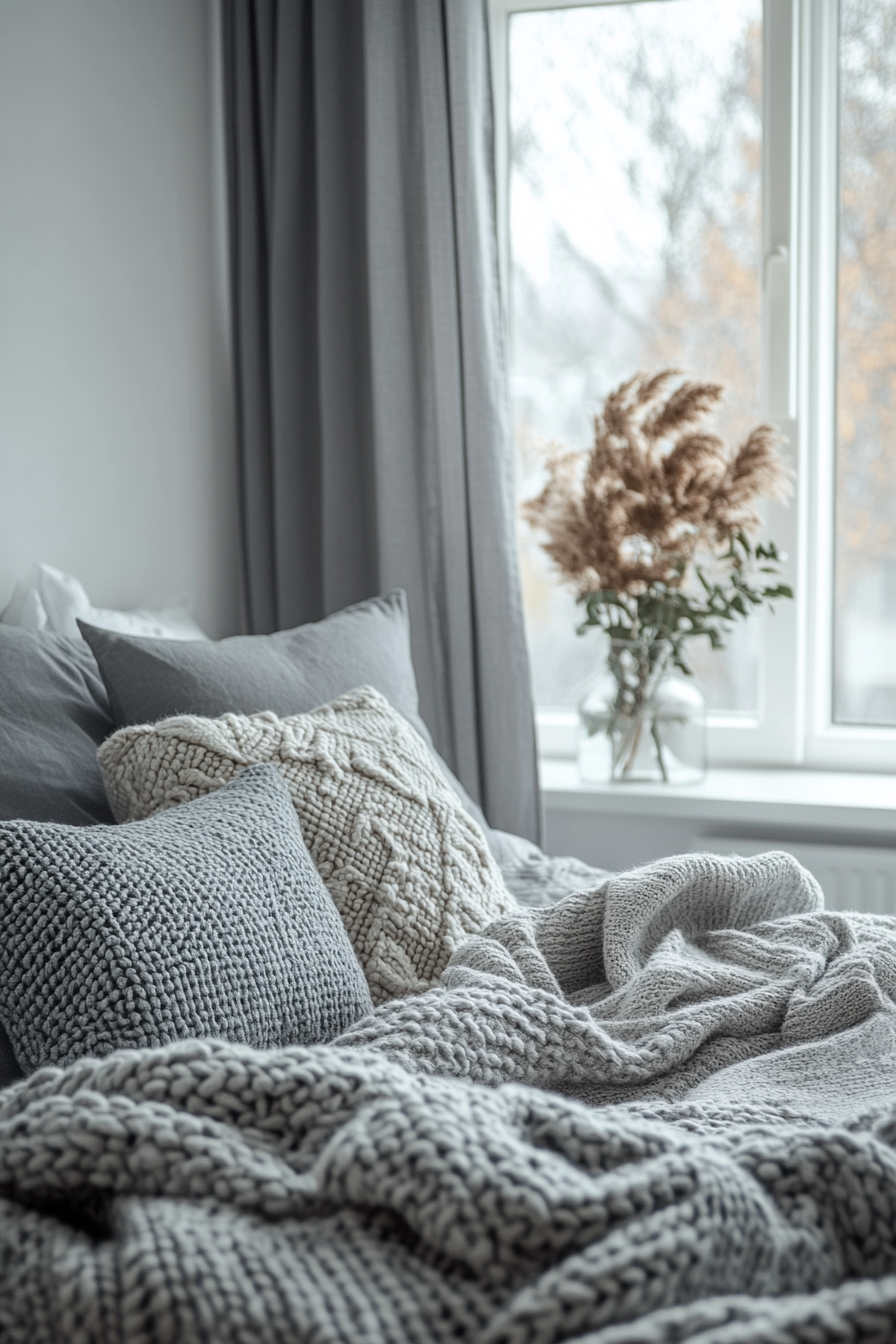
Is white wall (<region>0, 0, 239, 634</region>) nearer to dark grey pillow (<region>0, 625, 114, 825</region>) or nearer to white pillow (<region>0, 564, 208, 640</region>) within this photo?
white pillow (<region>0, 564, 208, 640</region>)

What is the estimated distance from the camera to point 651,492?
233 cm

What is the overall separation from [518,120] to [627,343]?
544 millimetres

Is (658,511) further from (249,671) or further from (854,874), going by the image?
(249,671)

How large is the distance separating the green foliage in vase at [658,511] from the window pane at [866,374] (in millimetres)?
242

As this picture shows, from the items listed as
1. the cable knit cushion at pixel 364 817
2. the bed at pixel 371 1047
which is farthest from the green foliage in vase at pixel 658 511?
the cable knit cushion at pixel 364 817

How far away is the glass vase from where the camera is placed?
2439 mm

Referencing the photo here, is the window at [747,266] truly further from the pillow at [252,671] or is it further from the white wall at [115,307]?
the pillow at [252,671]

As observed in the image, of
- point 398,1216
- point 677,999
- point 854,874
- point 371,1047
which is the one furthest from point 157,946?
point 854,874

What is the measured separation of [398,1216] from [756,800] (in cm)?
175

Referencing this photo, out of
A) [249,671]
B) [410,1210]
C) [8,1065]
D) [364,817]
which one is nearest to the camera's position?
[410,1210]

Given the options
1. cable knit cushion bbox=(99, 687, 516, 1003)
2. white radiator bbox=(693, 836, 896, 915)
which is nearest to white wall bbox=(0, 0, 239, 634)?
cable knit cushion bbox=(99, 687, 516, 1003)

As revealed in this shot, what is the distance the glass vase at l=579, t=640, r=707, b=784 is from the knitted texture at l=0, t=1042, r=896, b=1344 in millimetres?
1622

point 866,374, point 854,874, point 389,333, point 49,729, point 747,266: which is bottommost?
point 854,874

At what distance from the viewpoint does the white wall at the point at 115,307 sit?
2031 millimetres
